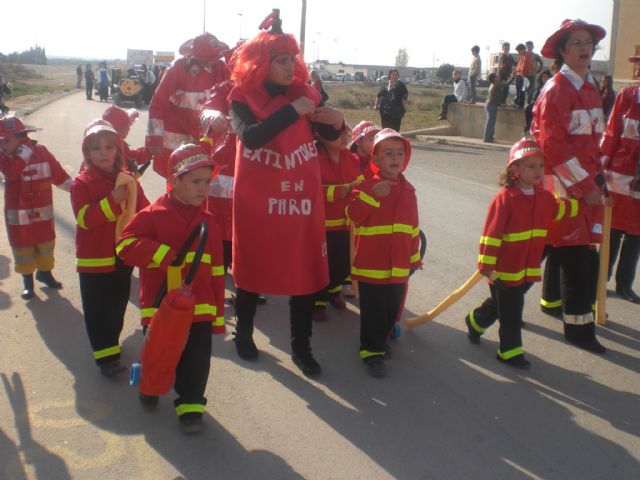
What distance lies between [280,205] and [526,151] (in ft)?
5.18

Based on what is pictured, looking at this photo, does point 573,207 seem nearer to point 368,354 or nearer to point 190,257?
point 368,354

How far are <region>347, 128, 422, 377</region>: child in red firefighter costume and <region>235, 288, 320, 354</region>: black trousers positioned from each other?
35 centimetres

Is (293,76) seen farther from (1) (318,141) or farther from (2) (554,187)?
(2) (554,187)

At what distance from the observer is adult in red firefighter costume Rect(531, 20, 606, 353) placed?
184 inches

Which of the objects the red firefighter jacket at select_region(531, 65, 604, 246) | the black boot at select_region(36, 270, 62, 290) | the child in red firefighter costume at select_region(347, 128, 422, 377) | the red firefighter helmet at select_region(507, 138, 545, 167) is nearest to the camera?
the child in red firefighter costume at select_region(347, 128, 422, 377)

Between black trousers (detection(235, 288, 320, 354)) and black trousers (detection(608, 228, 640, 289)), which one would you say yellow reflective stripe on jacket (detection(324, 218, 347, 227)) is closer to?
black trousers (detection(235, 288, 320, 354))

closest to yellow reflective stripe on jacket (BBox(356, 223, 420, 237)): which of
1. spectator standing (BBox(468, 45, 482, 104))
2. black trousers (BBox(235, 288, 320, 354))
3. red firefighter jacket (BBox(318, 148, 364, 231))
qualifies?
black trousers (BBox(235, 288, 320, 354))

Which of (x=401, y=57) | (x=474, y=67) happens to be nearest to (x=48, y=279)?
(x=474, y=67)

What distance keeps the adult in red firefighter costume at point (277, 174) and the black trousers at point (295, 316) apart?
92mm

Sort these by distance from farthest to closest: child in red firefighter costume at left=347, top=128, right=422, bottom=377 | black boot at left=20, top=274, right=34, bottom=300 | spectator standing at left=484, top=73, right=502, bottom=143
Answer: spectator standing at left=484, top=73, right=502, bottom=143
black boot at left=20, top=274, right=34, bottom=300
child in red firefighter costume at left=347, top=128, right=422, bottom=377

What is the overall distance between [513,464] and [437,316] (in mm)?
2066

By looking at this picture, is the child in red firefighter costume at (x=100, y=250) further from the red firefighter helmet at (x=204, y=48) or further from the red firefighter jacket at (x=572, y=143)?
the red firefighter jacket at (x=572, y=143)

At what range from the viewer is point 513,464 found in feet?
11.1

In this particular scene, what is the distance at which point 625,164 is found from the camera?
550 centimetres
